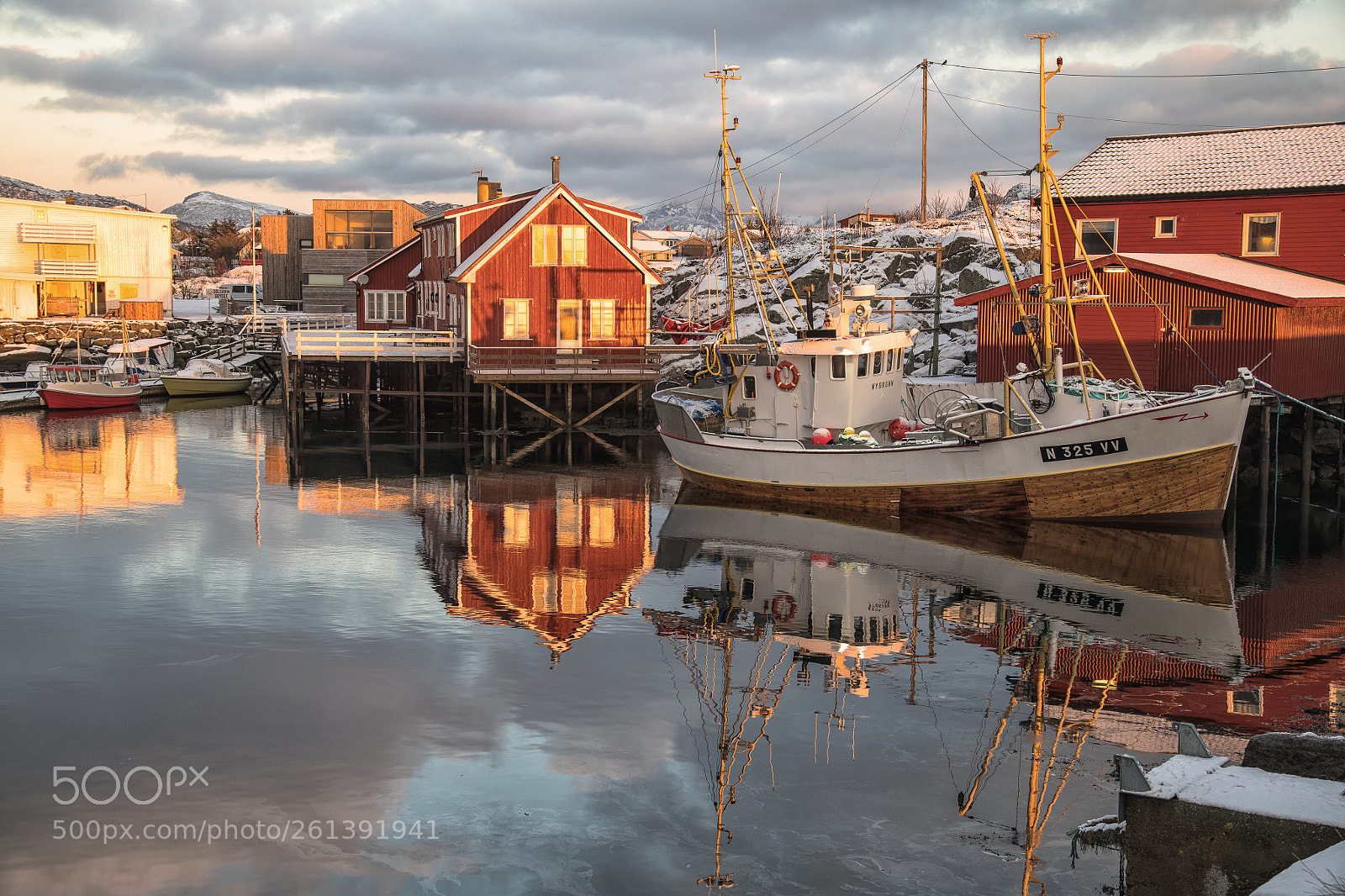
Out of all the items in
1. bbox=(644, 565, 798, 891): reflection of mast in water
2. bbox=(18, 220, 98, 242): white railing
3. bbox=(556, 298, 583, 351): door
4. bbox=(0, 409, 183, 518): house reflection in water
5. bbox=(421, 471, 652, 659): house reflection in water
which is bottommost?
bbox=(644, 565, 798, 891): reflection of mast in water

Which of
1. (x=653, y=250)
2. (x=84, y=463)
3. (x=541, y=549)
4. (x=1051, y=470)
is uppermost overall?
(x=653, y=250)

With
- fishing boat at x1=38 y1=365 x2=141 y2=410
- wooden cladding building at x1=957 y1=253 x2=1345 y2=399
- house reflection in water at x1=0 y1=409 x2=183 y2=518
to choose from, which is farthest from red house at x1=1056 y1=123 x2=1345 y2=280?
fishing boat at x1=38 y1=365 x2=141 y2=410

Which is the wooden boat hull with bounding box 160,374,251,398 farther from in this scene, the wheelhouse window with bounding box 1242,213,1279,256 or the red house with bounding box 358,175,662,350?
the wheelhouse window with bounding box 1242,213,1279,256

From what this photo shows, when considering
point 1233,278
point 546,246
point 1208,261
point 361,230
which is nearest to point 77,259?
point 361,230

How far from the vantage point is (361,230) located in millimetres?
62344

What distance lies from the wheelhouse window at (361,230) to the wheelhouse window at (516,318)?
25.2 m

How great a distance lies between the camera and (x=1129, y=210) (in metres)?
34.6

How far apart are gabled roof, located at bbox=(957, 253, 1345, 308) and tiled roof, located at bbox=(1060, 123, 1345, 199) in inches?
96.7

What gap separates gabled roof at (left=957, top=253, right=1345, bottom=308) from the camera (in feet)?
88.3

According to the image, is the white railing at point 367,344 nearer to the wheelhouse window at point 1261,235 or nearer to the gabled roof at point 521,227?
the gabled roof at point 521,227

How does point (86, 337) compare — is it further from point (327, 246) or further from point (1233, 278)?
point (1233, 278)

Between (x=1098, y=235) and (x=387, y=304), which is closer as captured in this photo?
(x=1098, y=235)

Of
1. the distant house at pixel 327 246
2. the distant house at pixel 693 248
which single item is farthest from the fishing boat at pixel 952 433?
the distant house at pixel 693 248

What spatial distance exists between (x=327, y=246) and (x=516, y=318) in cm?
2696
